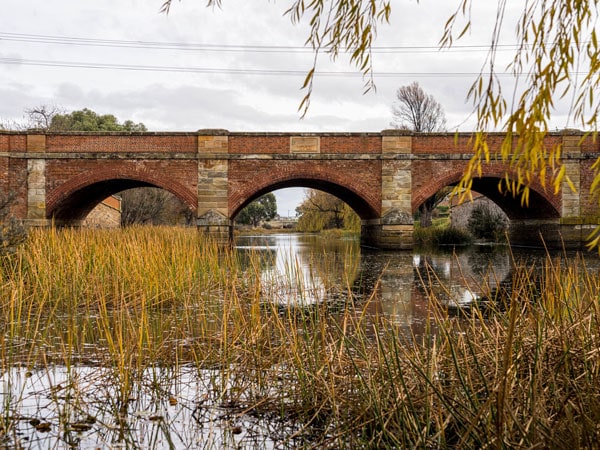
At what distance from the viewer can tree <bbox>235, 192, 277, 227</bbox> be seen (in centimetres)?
6581

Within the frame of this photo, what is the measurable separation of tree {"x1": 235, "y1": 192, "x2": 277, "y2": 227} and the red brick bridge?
149 feet

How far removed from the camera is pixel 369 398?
2.56 m

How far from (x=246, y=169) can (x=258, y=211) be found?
54.3m

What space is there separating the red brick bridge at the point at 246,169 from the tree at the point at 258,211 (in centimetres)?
4530

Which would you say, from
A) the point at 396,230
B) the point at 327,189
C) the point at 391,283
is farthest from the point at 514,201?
the point at 391,283

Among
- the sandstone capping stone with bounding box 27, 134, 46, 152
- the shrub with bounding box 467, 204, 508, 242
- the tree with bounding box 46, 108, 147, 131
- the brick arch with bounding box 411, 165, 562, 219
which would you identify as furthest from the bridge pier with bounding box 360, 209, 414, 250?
the tree with bounding box 46, 108, 147, 131

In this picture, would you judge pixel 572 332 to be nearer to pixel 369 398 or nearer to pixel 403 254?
pixel 369 398

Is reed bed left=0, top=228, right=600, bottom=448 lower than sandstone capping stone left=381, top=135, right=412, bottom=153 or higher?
lower

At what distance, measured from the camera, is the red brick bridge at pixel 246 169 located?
17.3 meters

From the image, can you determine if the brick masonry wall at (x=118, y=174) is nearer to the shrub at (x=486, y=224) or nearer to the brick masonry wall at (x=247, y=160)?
the brick masonry wall at (x=247, y=160)

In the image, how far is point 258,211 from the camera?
71.9 meters

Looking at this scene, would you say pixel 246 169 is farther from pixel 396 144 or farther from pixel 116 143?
pixel 396 144

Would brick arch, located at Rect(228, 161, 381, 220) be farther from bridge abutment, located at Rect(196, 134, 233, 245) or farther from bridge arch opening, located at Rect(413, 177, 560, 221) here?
bridge arch opening, located at Rect(413, 177, 560, 221)

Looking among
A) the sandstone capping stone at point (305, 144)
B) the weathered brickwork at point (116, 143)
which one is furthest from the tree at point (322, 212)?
the weathered brickwork at point (116, 143)
